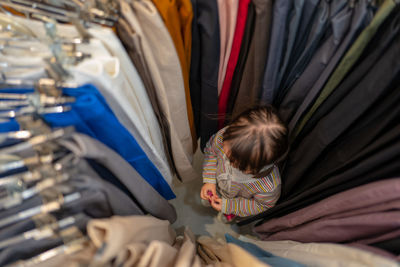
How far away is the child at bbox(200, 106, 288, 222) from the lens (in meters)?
0.63

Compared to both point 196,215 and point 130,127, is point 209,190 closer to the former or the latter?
point 196,215

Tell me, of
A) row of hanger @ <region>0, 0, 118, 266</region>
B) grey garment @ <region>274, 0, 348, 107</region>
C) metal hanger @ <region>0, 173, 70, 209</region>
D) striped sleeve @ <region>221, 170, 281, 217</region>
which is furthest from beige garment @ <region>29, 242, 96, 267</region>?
grey garment @ <region>274, 0, 348, 107</region>

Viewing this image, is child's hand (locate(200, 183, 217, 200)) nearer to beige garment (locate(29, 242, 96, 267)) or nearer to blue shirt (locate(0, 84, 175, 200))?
blue shirt (locate(0, 84, 175, 200))

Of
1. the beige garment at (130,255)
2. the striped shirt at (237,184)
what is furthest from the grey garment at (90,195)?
the striped shirt at (237,184)

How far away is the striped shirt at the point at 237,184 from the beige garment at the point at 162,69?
95 mm

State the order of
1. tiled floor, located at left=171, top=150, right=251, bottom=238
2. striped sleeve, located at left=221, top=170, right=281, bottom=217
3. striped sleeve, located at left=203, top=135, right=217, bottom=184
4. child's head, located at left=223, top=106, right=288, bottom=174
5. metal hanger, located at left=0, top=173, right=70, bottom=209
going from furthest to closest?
tiled floor, located at left=171, top=150, right=251, bottom=238
striped sleeve, located at left=203, top=135, right=217, bottom=184
striped sleeve, located at left=221, top=170, right=281, bottom=217
child's head, located at left=223, top=106, right=288, bottom=174
metal hanger, located at left=0, top=173, right=70, bottom=209

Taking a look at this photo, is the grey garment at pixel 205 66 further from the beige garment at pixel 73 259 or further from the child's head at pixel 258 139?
the beige garment at pixel 73 259

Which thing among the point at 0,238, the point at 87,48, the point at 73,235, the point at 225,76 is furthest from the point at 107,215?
the point at 225,76

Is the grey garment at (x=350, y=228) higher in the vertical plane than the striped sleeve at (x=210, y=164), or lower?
higher

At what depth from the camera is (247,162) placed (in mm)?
649

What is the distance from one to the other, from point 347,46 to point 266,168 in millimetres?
372

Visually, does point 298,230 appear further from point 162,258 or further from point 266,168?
point 162,258

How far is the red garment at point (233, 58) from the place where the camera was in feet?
1.86

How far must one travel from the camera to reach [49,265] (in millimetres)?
434
